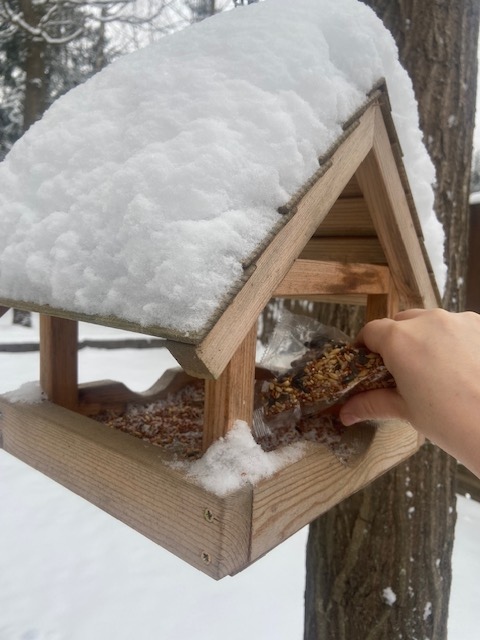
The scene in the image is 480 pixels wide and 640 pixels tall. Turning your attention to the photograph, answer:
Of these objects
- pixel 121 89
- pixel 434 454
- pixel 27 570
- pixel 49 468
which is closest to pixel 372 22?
pixel 121 89

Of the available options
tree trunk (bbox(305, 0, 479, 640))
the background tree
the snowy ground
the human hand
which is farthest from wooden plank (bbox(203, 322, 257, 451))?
the background tree

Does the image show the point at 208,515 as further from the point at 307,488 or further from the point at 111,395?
the point at 111,395

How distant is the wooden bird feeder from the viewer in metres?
0.50

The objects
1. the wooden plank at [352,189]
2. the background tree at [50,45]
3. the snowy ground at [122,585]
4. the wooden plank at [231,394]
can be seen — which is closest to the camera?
the wooden plank at [231,394]

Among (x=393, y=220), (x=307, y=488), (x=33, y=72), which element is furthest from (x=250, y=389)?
(x=33, y=72)

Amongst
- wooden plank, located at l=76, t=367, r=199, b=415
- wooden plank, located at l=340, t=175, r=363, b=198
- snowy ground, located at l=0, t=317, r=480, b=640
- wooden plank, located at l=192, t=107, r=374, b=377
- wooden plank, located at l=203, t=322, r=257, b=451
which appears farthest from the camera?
snowy ground, located at l=0, t=317, r=480, b=640

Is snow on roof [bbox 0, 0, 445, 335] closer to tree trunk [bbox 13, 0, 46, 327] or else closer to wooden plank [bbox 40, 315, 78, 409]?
wooden plank [bbox 40, 315, 78, 409]

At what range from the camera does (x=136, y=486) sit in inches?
23.4

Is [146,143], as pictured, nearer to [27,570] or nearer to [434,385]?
[434,385]

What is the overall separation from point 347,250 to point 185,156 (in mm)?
487

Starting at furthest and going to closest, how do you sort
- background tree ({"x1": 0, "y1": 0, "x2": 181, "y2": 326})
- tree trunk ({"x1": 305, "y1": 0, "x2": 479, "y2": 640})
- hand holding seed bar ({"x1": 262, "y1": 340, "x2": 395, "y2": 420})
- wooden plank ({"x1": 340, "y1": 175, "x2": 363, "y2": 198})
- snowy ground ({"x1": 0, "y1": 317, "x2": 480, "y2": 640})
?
1. background tree ({"x1": 0, "y1": 0, "x2": 181, "y2": 326})
2. snowy ground ({"x1": 0, "y1": 317, "x2": 480, "y2": 640})
3. tree trunk ({"x1": 305, "y1": 0, "x2": 479, "y2": 640})
4. wooden plank ({"x1": 340, "y1": 175, "x2": 363, "y2": 198})
5. hand holding seed bar ({"x1": 262, "y1": 340, "x2": 395, "y2": 420})

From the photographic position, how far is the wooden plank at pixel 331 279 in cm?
63

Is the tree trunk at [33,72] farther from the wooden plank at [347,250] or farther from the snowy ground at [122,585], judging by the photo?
the wooden plank at [347,250]

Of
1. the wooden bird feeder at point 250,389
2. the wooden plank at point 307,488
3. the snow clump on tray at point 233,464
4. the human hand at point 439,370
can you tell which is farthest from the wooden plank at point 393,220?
the snow clump on tray at point 233,464
